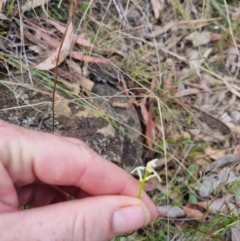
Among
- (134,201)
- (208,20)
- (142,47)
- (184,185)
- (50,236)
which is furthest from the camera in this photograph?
(208,20)

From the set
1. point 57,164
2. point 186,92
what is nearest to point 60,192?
point 57,164

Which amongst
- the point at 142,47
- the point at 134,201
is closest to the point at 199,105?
the point at 142,47

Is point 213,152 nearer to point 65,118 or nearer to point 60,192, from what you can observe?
point 65,118

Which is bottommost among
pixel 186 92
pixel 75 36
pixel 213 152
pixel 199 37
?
pixel 213 152

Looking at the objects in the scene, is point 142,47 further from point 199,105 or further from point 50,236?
point 50,236

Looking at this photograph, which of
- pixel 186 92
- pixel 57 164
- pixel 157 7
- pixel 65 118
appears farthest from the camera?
pixel 157 7
